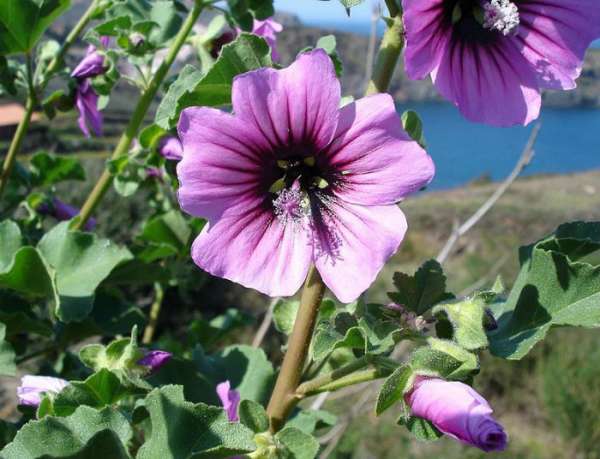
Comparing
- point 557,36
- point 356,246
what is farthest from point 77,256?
point 557,36

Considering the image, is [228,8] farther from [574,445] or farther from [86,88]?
[574,445]

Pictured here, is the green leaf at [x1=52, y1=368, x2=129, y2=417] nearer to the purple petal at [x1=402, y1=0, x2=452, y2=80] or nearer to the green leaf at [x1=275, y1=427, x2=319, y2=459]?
the green leaf at [x1=275, y1=427, x2=319, y2=459]

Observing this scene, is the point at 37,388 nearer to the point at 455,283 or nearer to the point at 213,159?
the point at 213,159

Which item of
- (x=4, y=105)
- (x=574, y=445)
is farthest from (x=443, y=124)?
(x=4, y=105)

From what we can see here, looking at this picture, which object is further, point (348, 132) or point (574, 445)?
point (574, 445)

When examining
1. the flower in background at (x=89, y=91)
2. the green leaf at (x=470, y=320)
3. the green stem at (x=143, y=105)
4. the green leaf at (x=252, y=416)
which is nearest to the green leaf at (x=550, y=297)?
the green leaf at (x=470, y=320)

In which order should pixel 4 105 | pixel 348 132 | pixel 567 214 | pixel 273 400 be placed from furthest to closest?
1. pixel 567 214
2. pixel 4 105
3. pixel 273 400
4. pixel 348 132
